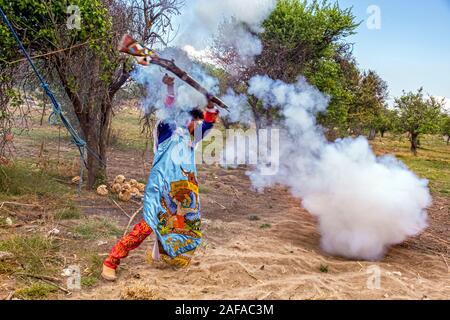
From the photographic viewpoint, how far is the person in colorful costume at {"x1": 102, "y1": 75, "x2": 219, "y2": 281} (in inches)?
188

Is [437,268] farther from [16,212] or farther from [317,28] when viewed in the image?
[317,28]

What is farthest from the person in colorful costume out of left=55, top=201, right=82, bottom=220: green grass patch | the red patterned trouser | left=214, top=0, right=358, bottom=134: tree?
left=214, top=0, right=358, bottom=134: tree

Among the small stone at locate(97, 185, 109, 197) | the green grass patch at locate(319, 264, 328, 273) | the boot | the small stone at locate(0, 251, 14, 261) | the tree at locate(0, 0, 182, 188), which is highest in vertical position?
the tree at locate(0, 0, 182, 188)

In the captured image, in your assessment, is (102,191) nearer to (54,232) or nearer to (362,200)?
(54,232)

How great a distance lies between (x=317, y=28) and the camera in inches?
572

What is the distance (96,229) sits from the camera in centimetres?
652

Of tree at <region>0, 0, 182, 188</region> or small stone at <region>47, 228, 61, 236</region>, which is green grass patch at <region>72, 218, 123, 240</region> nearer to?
small stone at <region>47, 228, 61, 236</region>

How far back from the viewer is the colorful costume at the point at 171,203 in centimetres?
477

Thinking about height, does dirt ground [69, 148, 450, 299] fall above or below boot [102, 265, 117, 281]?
below

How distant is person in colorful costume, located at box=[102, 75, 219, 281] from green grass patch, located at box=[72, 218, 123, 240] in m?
1.54

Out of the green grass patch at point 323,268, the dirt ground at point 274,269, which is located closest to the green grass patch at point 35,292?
the dirt ground at point 274,269

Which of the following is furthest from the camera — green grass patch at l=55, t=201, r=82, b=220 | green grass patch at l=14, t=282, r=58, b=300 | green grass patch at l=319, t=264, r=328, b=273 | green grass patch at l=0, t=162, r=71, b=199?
green grass patch at l=0, t=162, r=71, b=199

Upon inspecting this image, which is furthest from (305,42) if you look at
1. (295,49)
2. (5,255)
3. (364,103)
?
(364,103)
